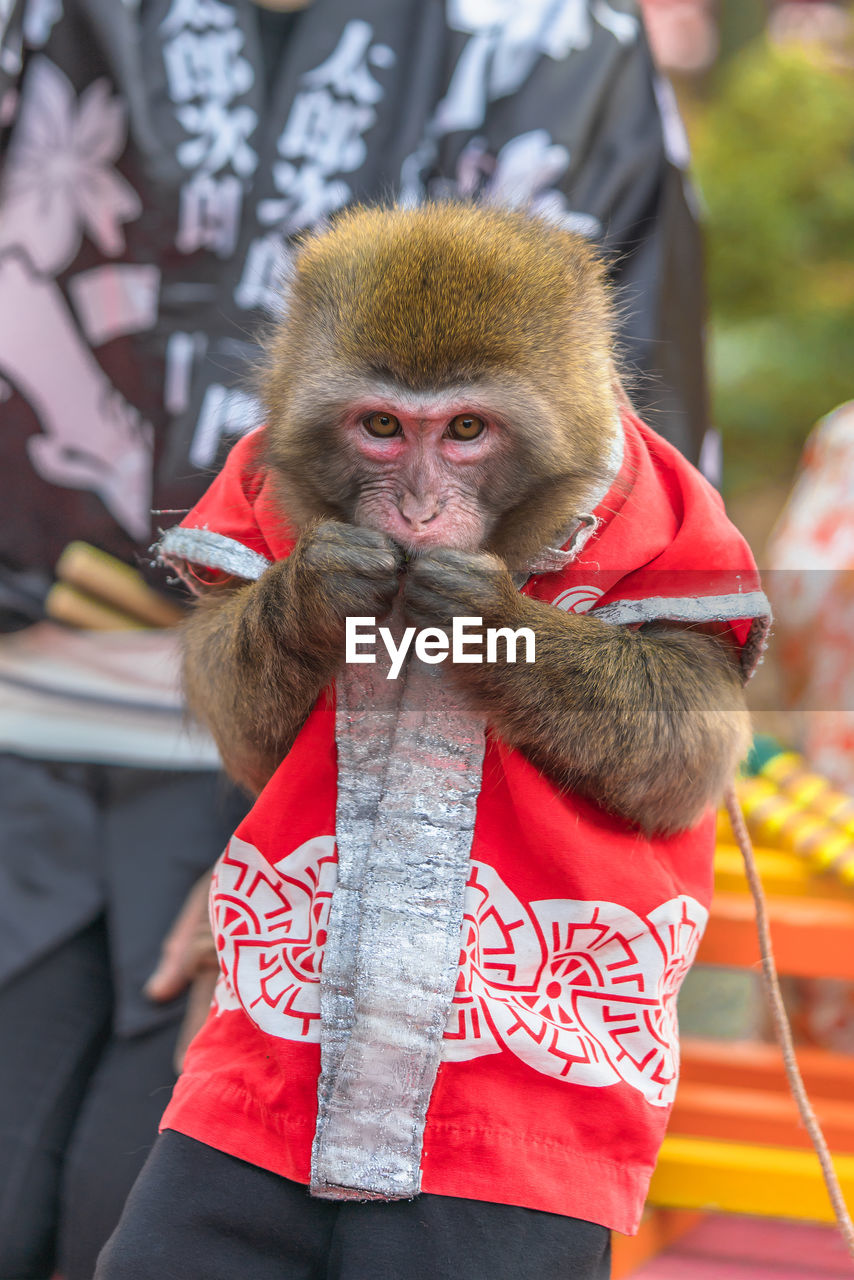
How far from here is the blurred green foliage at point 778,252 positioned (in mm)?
5891

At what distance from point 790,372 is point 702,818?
503 centimetres

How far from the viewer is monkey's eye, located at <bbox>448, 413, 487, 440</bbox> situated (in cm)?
112

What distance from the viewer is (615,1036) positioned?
1139 millimetres

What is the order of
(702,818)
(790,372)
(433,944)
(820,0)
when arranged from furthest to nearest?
(820,0) < (790,372) < (702,818) < (433,944)

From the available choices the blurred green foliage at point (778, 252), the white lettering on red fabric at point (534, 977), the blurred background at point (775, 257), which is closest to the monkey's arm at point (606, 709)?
the white lettering on red fabric at point (534, 977)

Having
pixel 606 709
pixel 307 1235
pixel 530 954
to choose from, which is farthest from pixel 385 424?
pixel 307 1235

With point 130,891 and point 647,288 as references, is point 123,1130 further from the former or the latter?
point 647,288

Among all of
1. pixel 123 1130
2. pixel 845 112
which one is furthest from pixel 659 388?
pixel 845 112

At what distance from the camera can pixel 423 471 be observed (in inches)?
44.1

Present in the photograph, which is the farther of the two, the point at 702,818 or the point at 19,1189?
the point at 19,1189

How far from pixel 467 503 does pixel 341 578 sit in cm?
15

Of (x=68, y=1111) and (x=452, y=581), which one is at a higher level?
(x=452, y=581)

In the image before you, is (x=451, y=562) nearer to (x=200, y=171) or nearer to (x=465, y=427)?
(x=465, y=427)

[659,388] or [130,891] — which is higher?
[659,388]
